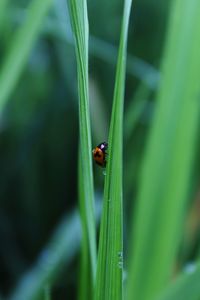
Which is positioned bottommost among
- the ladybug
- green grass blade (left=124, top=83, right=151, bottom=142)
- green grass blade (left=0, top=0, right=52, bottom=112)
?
green grass blade (left=124, top=83, right=151, bottom=142)

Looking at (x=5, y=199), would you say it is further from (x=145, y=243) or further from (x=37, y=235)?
(x=145, y=243)

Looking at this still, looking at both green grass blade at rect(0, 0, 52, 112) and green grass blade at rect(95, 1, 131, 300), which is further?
green grass blade at rect(0, 0, 52, 112)

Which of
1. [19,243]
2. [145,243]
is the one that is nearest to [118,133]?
[145,243]

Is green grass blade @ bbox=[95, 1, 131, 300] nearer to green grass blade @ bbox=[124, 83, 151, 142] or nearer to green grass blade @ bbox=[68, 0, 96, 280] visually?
green grass blade @ bbox=[68, 0, 96, 280]

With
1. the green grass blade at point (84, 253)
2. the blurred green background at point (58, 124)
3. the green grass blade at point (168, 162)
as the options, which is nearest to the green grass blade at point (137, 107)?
the blurred green background at point (58, 124)

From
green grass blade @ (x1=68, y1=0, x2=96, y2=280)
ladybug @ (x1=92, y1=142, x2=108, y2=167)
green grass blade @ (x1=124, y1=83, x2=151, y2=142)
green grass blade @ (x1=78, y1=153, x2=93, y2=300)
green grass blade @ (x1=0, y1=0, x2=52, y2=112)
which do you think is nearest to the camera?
green grass blade @ (x1=68, y1=0, x2=96, y2=280)

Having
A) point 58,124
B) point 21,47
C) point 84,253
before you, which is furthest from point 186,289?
point 58,124

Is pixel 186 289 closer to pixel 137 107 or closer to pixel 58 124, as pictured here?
pixel 137 107

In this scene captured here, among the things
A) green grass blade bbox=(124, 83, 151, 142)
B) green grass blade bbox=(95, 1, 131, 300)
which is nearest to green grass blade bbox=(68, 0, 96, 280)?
green grass blade bbox=(95, 1, 131, 300)
